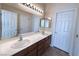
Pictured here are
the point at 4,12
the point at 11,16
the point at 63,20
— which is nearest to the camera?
the point at 4,12

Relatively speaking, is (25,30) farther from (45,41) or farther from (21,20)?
(45,41)

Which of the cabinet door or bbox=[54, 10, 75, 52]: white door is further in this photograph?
bbox=[54, 10, 75, 52]: white door

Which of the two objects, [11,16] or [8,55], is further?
[11,16]

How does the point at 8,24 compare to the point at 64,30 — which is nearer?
the point at 8,24

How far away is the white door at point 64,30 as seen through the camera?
5.10 ft

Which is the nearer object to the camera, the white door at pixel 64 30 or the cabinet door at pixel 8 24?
the cabinet door at pixel 8 24

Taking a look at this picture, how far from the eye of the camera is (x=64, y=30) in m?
1.68

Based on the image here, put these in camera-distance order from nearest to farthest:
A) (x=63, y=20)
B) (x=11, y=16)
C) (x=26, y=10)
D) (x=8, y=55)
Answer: (x=8, y=55), (x=11, y=16), (x=63, y=20), (x=26, y=10)

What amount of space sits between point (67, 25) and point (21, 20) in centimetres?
98

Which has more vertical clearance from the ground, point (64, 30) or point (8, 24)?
point (8, 24)

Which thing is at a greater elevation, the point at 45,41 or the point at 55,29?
the point at 55,29

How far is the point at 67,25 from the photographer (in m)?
1.62

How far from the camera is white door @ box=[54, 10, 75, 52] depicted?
156 centimetres

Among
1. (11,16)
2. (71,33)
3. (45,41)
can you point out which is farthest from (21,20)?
(71,33)
